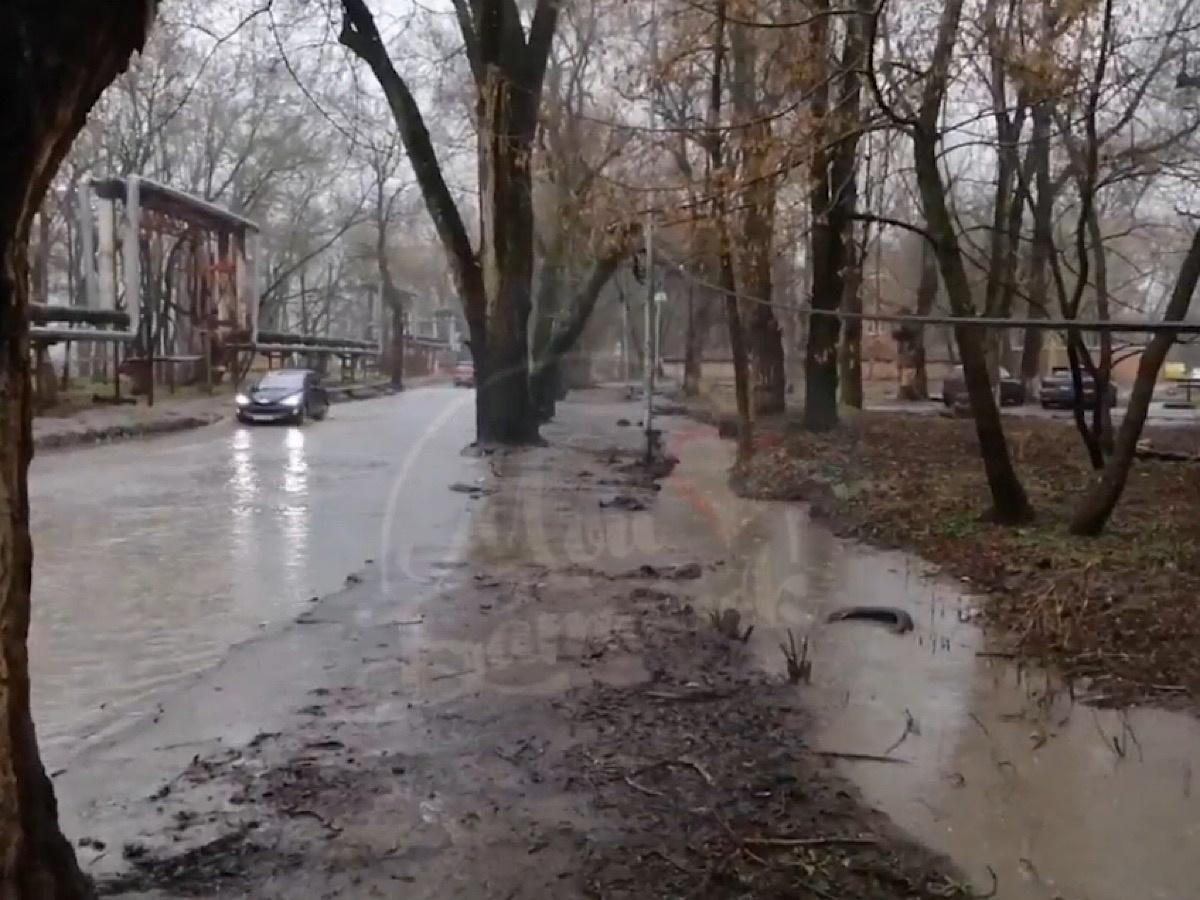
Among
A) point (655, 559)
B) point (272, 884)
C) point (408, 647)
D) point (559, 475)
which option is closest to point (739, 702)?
point (408, 647)

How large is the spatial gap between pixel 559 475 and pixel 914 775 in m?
14.7

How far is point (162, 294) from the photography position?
133 feet

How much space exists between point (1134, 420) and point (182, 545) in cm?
892

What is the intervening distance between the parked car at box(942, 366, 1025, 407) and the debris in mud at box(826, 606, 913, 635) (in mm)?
31729

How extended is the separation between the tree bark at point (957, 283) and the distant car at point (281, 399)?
2491cm

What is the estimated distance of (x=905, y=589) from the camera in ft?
35.5

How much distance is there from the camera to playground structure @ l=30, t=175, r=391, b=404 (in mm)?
31500

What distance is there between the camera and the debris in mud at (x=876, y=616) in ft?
30.9

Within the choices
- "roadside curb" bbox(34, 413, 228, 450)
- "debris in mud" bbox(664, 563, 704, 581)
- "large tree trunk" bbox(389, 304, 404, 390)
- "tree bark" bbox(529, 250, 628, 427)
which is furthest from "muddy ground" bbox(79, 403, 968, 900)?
"large tree trunk" bbox(389, 304, 404, 390)

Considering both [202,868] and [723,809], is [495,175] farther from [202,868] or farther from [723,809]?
[202,868]

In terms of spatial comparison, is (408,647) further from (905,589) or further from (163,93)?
(163,93)

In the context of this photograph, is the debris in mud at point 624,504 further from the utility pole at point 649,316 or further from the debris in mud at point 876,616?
the debris in mud at point 876,616

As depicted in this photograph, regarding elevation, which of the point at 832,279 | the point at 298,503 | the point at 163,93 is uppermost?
the point at 163,93

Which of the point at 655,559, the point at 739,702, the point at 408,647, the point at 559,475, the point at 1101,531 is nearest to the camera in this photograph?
the point at 739,702
